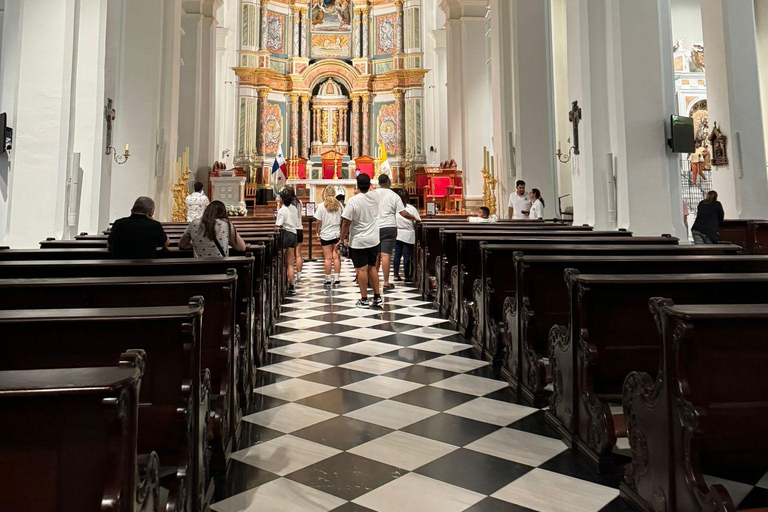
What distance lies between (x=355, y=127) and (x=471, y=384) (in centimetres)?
2045

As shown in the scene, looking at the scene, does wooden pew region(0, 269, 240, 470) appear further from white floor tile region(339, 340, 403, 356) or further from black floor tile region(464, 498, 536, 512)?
white floor tile region(339, 340, 403, 356)

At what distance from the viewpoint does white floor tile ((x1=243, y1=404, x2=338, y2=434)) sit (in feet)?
9.95

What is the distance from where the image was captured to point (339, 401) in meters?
3.42

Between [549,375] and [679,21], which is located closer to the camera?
[549,375]

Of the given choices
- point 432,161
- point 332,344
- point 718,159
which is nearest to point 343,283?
point 332,344

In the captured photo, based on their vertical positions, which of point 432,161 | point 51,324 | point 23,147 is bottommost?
point 51,324

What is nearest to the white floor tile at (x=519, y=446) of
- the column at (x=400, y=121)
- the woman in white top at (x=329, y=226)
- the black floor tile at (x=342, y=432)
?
the black floor tile at (x=342, y=432)

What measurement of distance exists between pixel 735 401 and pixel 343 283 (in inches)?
296

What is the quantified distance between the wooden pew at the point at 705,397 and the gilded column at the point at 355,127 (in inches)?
860

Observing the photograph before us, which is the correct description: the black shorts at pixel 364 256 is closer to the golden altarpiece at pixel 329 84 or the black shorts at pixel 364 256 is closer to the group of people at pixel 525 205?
the group of people at pixel 525 205

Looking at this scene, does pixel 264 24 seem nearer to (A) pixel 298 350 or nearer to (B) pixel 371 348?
(A) pixel 298 350

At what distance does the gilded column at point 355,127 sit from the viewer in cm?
2311

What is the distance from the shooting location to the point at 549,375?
3.24 m

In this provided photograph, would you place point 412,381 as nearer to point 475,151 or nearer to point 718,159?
point 718,159
